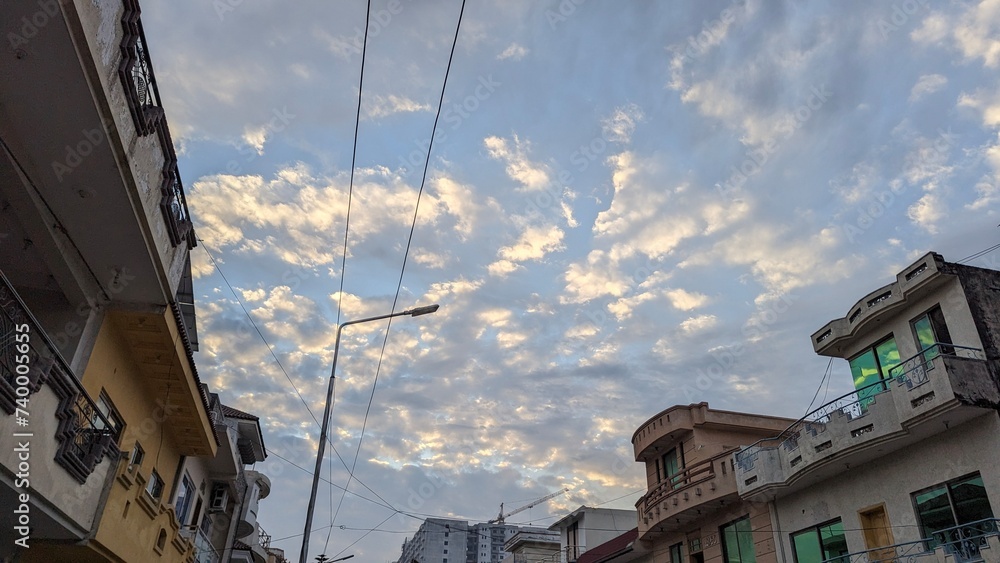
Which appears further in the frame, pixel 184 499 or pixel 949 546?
pixel 184 499

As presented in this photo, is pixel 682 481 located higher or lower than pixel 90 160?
lower

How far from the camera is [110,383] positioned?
11.8 m

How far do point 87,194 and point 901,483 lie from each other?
17559 mm

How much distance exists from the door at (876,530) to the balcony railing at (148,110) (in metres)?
16.6

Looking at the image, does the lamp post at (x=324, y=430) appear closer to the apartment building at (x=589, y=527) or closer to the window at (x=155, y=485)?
the window at (x=155, y=485)

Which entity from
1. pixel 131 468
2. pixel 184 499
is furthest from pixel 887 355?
pixel 184 499

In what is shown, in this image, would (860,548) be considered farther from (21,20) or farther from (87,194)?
(21,20)

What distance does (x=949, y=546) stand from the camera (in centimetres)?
1291

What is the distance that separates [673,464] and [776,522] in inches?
251

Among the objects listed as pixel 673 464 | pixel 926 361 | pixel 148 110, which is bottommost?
pixel 926 361

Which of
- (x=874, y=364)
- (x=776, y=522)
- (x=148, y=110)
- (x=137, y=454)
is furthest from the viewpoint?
(x=776, y=522)

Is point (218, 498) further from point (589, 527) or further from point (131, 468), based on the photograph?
point (589, 527)

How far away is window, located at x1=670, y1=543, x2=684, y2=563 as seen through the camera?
961 inches

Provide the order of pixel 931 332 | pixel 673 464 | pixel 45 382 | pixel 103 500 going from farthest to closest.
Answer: pixel 673 464
pixel 931 332
pixel 103 500
pixel 45 382
